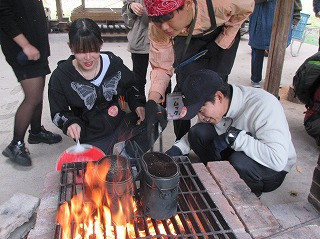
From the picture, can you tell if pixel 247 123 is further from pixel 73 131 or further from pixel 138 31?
pixel 138 31

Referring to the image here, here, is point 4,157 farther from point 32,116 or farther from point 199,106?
point 199,106

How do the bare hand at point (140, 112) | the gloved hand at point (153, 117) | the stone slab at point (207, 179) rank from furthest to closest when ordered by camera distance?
the bare hand at point (140, 112), the gloved hand at point (153, 117), the stone slab at point (207, 179)

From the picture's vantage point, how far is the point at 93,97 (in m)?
2.49

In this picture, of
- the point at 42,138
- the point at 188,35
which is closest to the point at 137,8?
the point at 188,35

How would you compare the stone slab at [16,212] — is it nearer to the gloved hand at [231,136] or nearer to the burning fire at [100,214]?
the burning fire at [100,214]

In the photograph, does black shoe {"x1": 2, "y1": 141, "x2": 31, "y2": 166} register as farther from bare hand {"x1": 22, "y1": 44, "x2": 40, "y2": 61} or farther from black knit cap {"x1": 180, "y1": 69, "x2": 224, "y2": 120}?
black knit cap {"x1": 180, "y1": 69, "x2": 224, "y2": 120}

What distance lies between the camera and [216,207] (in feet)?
5.09

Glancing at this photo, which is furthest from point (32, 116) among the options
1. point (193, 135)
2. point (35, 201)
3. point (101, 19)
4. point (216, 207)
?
point (101, 19)

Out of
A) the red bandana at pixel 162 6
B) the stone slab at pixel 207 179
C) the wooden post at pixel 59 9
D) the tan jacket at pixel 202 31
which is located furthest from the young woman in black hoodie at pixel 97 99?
the wooden post at pixel 59 9

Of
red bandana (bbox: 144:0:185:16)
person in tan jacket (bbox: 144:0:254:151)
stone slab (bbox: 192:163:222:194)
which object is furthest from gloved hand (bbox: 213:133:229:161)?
red bandana (bbox: 144:0:185:16)

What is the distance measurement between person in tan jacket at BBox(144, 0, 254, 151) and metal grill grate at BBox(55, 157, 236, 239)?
1.46 feet

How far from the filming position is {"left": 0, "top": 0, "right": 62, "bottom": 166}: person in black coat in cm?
244

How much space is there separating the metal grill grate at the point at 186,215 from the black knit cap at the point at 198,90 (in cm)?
36

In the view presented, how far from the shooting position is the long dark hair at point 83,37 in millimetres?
2180
